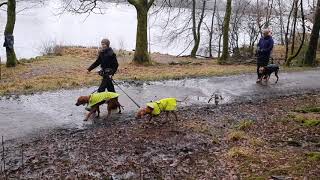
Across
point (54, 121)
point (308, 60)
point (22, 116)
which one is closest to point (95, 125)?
point (54, 121)

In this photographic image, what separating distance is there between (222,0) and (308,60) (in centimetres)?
2964

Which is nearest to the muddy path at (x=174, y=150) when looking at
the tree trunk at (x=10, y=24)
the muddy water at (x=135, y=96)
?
the muddy water at (x=135, y=96)

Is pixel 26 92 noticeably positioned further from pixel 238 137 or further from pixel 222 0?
pixel 222 0

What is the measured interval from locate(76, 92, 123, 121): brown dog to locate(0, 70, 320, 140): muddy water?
0.91ft

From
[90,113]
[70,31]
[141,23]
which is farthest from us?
[70,31]

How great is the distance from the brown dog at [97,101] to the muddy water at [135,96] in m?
0.28

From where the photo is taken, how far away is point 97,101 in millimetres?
9195

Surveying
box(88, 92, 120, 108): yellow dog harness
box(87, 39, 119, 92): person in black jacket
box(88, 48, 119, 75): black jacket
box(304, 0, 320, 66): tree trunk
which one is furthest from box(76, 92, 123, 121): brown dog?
box(304, 0, 320, 66): tree trunk

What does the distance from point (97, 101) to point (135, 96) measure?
302 cm

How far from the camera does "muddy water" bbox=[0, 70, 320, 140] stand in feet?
30.9

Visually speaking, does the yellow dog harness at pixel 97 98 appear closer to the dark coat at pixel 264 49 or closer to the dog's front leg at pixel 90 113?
the dog's front leg at pixel 90 113

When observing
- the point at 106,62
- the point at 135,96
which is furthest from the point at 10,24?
the point at 106,62

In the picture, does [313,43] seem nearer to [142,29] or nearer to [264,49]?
[264,49]

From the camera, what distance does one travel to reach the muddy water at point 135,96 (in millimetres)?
9430
